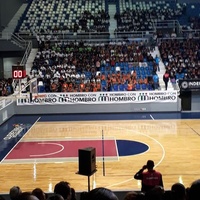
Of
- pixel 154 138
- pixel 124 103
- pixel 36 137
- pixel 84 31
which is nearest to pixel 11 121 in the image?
pixel 36 137

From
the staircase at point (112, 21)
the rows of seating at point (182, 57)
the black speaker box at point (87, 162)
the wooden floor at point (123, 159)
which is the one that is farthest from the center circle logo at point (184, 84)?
Result: the black speaker box at point (87, 162)

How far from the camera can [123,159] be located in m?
12.8

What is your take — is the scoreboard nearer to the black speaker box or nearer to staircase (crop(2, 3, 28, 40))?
the black speaker box

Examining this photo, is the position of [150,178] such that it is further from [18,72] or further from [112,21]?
[112,21]

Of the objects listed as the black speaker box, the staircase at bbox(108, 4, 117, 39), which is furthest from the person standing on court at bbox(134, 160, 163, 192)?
the staircase at bbox(108, 4, 117, 39)

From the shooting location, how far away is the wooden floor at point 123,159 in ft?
33.6

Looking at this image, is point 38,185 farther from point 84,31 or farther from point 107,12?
point 107,12

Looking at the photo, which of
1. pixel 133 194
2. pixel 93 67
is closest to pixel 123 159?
pixel 133 194

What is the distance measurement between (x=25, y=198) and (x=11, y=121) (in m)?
17.7

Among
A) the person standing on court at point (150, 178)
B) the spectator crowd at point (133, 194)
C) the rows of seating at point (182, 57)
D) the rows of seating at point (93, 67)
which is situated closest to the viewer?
the spectator crowd at point (133, 194)

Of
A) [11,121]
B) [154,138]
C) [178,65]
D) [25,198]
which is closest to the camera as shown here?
[25,198]

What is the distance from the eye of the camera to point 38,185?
9.95m

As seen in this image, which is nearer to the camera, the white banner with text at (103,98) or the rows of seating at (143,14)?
the white banner with text at (103,98)

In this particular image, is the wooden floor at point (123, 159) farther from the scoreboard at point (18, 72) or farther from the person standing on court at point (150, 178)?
the scoreboard at point (18, 72)
